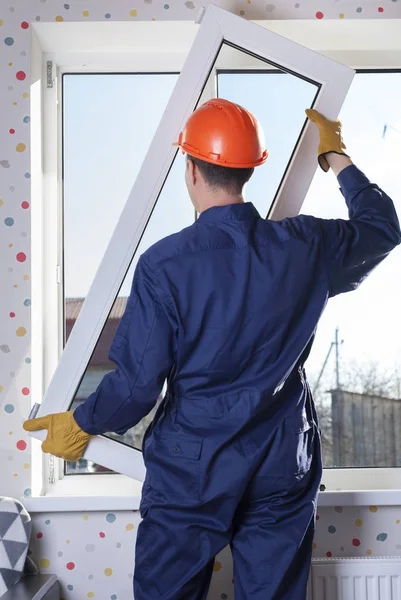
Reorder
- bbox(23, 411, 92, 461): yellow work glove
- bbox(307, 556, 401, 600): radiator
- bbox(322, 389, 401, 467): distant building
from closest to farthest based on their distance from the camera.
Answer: bbox(23, 411, 92, 461): yellow work glove, bbox(307, 556, 401, 600): radiator, bbox(322, 389, 401, 467): distant building

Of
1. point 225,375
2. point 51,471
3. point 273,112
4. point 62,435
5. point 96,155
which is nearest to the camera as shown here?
point 225,375

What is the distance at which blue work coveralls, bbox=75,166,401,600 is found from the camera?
4.84 feet

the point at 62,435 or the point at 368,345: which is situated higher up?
the point at 368,345

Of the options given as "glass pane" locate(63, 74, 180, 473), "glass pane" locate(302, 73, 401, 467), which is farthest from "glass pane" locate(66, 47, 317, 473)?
"glass pane" locate(302, 73, 401, 467)

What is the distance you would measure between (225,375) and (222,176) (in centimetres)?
41

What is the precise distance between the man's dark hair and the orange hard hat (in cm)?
1

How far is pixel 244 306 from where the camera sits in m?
1.47

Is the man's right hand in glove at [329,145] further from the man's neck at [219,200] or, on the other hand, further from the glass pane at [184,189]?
the man's neck at [219,200]

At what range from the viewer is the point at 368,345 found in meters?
2.36

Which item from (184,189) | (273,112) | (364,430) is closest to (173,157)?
(184,189)

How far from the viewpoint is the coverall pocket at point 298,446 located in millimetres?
1551

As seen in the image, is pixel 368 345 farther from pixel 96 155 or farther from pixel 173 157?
pixel 96 155

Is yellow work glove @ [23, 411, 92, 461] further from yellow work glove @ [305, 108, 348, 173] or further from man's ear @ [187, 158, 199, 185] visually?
yellow work glove @ [305, 108, 348, 173]

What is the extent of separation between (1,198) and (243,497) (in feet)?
3.59
